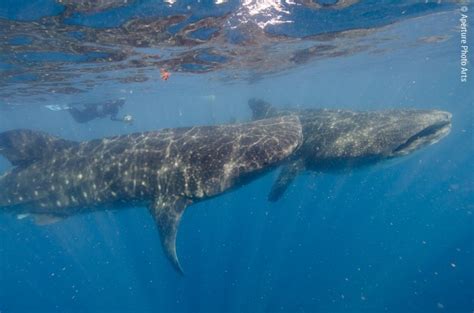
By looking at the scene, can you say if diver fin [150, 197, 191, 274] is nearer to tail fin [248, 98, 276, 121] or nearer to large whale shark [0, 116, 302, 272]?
large whale shark [0, 116, 302, 272]

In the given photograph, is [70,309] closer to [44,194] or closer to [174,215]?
[44,194]

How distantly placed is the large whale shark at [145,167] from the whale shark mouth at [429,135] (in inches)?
131

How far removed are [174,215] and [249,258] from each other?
55.9ft

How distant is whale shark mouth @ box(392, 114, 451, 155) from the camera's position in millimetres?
9164

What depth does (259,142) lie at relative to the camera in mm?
7793

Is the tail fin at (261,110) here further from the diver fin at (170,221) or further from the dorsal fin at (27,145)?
the dorsal fin at (27,145)

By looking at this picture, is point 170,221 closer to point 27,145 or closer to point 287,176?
point 287,176

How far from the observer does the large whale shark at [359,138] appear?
9.17 meters

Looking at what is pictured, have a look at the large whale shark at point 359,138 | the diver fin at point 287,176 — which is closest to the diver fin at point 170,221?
the diver fin at point 287,176

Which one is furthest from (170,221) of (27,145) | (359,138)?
(27,145)

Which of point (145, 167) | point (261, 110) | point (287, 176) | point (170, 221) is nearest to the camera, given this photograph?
point (170, 221)

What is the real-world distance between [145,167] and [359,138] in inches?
244

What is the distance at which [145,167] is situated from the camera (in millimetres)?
8797

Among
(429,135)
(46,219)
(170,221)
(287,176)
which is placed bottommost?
(46,219)
